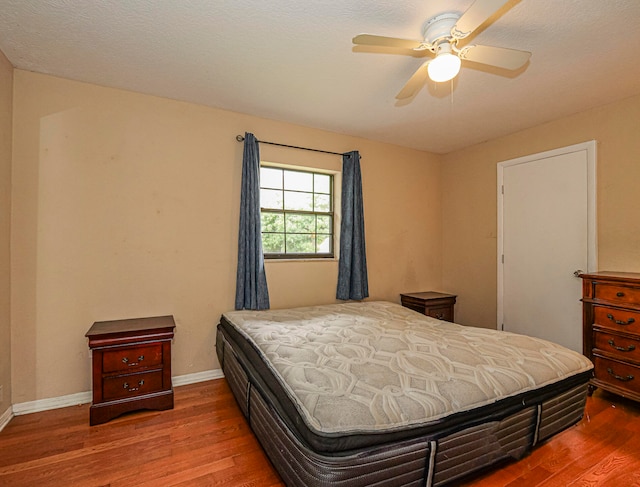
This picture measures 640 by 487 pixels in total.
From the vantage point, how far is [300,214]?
11.6 feet

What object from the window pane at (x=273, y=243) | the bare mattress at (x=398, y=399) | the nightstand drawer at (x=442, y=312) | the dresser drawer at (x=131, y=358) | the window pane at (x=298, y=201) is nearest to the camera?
the bare mattress at (x=398, y=399)

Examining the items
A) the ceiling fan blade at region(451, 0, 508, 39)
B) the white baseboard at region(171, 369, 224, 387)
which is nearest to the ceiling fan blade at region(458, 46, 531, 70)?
the ceiling fan blade at region(451, 0, 508, 39)

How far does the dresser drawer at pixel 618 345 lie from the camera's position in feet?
7.50

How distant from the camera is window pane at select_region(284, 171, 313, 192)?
347cm

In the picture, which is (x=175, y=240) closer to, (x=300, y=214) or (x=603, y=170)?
(x=300, y=214)

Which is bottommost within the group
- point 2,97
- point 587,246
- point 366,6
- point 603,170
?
point 587,246

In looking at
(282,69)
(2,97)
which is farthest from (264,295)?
(2,97)

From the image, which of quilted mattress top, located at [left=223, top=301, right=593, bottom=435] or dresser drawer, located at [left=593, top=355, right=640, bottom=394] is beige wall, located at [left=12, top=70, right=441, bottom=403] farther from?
dresser drawer, located at [left=593, top=355, right=640, bottom=394]

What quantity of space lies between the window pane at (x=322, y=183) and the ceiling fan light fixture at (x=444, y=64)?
203 cm

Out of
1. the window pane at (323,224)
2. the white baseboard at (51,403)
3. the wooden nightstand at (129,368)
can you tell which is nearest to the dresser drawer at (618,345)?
the window pane at (323,224)

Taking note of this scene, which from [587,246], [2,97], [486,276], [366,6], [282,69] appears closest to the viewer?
[366,6]

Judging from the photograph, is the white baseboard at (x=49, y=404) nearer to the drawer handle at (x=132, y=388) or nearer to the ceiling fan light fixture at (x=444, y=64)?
the drawer handle at (x=132, y=388)

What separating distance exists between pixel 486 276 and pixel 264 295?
108 inches

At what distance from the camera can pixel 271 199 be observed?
3379 millimetres
